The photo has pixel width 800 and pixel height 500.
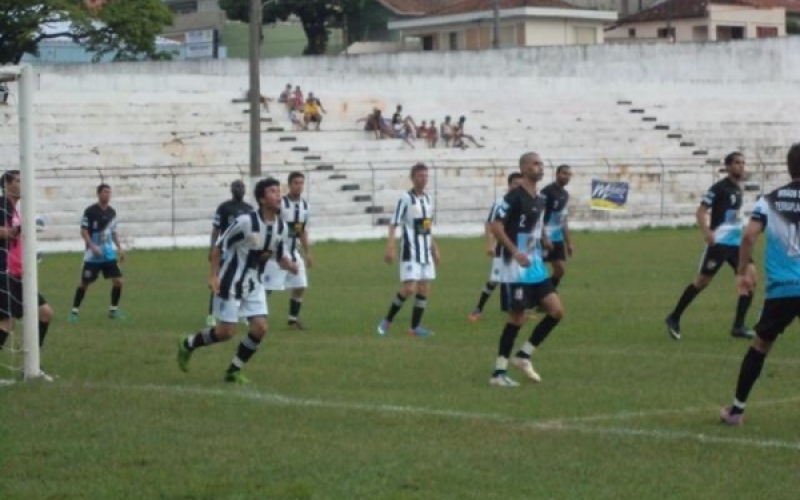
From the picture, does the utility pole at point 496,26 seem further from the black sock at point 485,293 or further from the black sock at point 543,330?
the black sock at point 543,330

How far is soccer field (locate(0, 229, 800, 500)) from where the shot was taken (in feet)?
29.3

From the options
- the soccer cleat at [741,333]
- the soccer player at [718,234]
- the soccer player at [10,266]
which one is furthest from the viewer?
the soccer player at [718,234]

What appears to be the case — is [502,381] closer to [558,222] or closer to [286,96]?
[558,222]

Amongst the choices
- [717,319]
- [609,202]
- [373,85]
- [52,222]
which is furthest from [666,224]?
[717,319]

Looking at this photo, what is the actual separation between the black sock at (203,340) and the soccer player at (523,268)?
246 centimetres

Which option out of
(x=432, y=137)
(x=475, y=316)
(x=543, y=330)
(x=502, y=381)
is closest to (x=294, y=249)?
(x=475, y=316)

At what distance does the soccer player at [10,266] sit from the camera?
14117mm

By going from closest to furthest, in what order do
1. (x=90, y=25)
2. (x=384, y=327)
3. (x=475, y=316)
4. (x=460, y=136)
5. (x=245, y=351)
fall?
(x=245, y=351) < (x=384, y=327) < (x=475, y=316) < (x=460, y=136) < (x=90, y=25)

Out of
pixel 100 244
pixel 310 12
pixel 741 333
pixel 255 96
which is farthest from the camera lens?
pixel 310 12

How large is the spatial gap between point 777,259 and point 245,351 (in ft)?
16.1

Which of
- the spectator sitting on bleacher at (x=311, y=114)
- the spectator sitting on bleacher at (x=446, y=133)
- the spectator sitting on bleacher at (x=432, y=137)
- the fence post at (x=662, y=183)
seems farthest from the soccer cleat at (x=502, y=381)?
the spectator sitting on bleacher at (x=446, y=133)

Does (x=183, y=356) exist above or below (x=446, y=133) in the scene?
below

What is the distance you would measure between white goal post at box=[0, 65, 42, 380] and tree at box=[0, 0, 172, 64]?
152ft

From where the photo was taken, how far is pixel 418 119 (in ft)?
169
